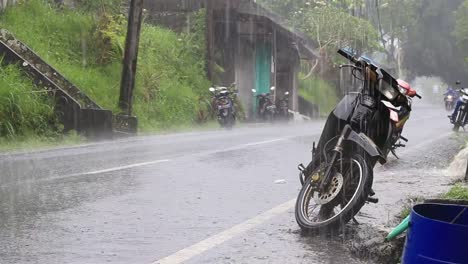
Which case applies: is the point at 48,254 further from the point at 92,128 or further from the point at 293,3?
the point at 293,3

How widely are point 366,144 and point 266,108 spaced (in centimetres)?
2280

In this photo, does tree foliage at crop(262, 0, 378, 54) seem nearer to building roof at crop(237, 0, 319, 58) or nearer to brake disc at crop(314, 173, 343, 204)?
building roof at crop(237, 0, 319, 58)

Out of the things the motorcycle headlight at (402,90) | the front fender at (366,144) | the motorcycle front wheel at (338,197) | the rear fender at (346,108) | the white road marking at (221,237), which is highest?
the motorcycle headlight at (402,90)

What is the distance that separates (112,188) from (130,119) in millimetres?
10410

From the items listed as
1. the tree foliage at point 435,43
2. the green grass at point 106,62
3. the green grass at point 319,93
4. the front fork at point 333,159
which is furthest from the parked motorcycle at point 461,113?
the tree foliage at point 435,43

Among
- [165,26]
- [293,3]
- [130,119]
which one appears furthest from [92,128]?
[293,3]

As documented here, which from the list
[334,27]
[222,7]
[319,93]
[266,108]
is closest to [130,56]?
[222,7]

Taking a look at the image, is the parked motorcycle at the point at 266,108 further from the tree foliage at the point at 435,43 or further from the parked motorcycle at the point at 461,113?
the tree foliage at the point at 435,43

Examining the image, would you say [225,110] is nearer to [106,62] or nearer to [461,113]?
[106,62]

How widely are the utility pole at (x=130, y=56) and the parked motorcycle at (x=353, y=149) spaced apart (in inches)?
519

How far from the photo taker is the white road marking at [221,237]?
473 centimetres

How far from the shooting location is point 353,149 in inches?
228

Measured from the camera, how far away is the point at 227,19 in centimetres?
2767

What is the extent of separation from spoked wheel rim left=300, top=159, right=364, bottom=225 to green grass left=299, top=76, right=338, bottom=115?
34965 millimetres
